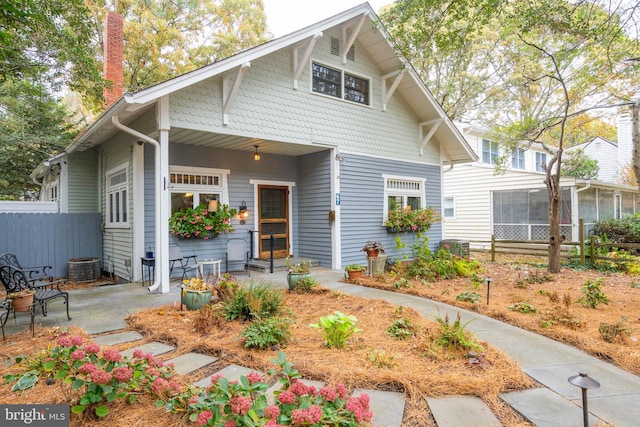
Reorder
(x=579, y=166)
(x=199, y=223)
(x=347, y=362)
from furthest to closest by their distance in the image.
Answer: (x=579, y=166) → (x=199, y=223) → (x=347, y=362)

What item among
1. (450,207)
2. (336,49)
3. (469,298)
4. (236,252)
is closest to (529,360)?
(469,298)

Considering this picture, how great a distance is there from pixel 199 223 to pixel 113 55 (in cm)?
474

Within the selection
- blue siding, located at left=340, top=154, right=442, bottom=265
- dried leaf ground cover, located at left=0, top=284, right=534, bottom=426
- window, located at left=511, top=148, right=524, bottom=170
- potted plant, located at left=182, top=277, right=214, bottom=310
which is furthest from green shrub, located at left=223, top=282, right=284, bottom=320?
window, located at left=511, top=148, right=524, bottom=170

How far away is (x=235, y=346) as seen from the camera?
130 inches

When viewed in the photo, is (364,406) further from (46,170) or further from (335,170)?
(46,170)

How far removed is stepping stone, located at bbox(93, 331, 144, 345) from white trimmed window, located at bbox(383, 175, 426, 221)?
6722 millimetres

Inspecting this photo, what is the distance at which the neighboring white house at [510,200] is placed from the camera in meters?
13.4

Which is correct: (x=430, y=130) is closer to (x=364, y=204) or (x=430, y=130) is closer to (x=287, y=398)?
(x=364, y=204)

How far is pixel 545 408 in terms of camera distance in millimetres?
2328

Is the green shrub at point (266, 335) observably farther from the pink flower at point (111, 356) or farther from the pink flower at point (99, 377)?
the pink flower at point (99, 377)

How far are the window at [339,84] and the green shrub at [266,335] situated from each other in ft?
19.5

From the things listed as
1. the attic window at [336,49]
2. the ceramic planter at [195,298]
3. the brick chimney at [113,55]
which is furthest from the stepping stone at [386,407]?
the brick chimney at [113,55]

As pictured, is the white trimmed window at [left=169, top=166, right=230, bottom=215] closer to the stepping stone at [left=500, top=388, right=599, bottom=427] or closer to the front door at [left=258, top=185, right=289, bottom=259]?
the front door at [left=258, top=185, right=289, bottom=259]

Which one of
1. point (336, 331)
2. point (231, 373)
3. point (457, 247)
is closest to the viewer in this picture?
point (231, 373)
